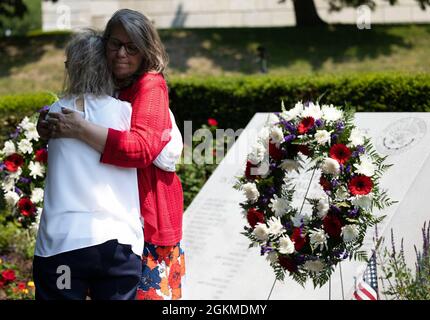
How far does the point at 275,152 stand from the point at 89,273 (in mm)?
1648

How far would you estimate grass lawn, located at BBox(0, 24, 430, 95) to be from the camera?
1377cm

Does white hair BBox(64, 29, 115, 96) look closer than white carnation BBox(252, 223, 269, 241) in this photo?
Yes

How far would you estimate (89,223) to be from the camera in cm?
260

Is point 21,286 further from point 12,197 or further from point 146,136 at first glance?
point 146,136

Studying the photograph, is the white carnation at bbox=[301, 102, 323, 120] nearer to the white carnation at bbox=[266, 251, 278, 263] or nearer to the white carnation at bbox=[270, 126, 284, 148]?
the white carnation at bbox=[270, 126, 284, 148]

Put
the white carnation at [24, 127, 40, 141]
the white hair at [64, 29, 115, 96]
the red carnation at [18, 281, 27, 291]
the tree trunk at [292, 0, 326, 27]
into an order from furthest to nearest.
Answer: the tree trunk at [292, 0, 326, 27] < the red carnation at [18, 281, 27, 291] < the white carnation at [24, 127, 40, 141] < the white hair at [64, 29, 115, 96]

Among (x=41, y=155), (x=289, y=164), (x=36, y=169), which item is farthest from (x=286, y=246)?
(x=36, y=169)

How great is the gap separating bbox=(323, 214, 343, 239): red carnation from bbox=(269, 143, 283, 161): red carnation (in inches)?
17.7

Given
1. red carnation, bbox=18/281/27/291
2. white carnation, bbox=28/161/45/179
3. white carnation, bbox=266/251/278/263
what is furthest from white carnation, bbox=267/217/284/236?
red carnation, bbox=18/281/27/291

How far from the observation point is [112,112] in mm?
2783

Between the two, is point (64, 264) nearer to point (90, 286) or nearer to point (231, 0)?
point (90, 286)

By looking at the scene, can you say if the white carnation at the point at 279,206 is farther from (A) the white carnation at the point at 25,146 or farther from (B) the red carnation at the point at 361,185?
(A) the white carnation at the point at 25,146

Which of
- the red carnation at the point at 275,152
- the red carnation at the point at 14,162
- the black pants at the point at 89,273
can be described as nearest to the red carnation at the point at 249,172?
the red carnation at the point at 275,152

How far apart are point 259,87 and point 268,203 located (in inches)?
200
